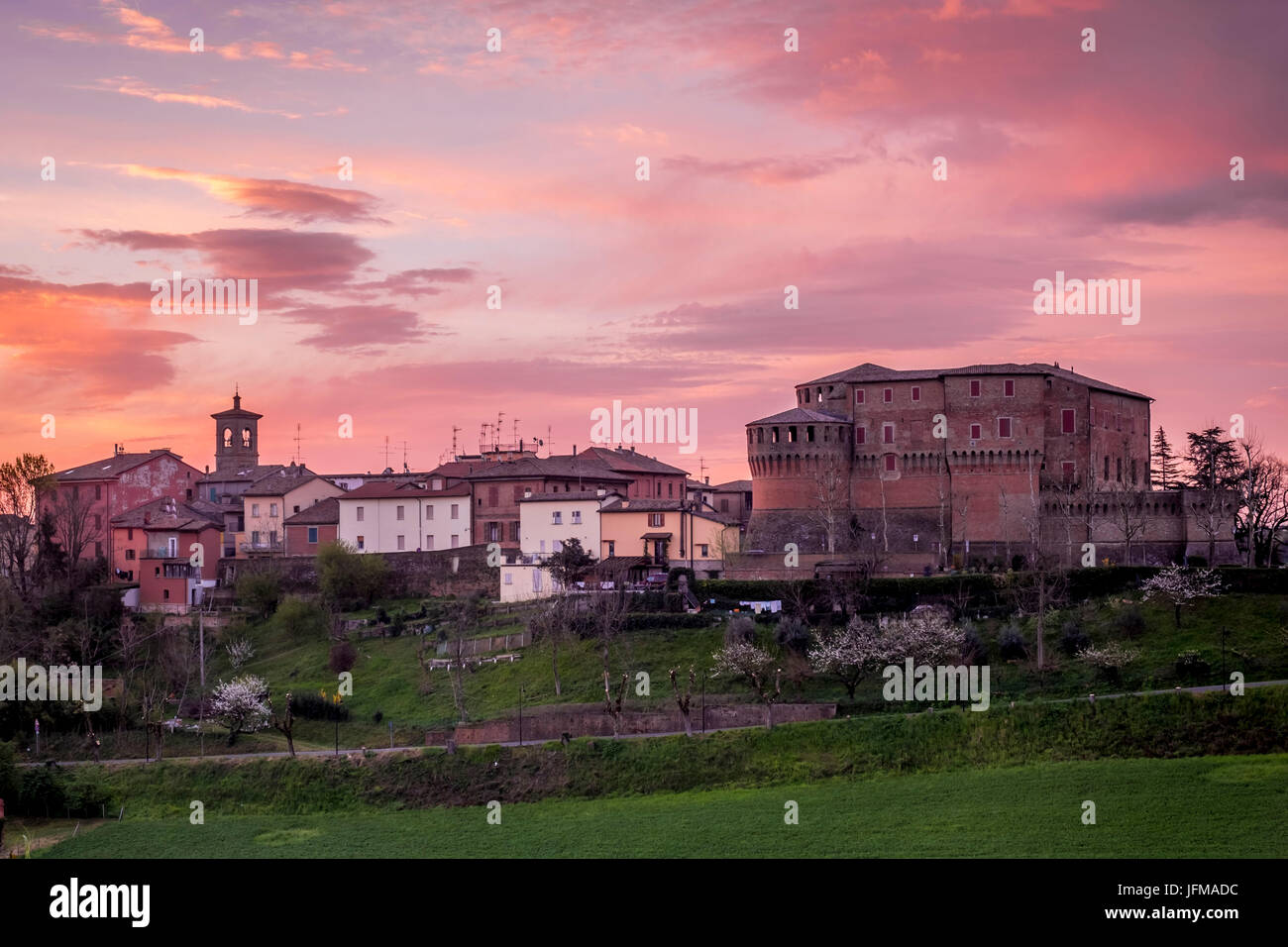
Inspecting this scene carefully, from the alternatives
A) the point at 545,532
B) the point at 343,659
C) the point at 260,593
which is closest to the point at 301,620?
the point at 260,593

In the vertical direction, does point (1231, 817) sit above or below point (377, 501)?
below

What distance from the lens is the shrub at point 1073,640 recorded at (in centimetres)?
4397

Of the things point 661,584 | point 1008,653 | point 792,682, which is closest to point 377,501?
point 661,584

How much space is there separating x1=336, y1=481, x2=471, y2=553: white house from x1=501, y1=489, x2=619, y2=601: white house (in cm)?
498

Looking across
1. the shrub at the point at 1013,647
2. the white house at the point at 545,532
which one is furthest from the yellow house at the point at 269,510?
the shrub at the point at 1013,647

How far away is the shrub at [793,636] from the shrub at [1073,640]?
28.4 feet

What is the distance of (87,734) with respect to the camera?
1793 inches

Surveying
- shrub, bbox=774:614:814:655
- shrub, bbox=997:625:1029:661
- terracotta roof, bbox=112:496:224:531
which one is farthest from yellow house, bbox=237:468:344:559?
shrub, bbox=997:625:1029:661

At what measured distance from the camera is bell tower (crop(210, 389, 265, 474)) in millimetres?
87750

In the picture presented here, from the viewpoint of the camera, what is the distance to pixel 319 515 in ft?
227

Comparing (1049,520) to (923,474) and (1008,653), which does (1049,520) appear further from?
(1008,653)

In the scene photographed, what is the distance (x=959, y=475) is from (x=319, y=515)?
3273 cm

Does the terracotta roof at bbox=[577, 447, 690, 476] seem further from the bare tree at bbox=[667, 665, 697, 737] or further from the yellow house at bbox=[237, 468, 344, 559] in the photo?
the bare tree at bbox=[667, 665, 697, 737]
